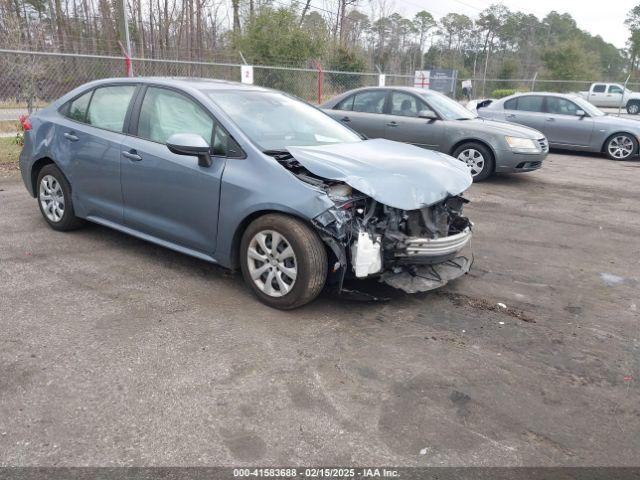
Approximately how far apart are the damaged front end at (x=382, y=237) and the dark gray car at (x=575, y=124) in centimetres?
978

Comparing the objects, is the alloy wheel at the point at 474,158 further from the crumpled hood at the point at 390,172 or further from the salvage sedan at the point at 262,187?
the crumpled hood at the point at 390,172

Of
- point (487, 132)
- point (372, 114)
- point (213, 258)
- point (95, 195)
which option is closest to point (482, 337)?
point (213, 258)

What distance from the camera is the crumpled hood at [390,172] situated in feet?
12.4

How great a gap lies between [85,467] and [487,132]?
320 inches

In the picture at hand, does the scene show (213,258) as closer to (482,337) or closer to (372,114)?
(482,337)

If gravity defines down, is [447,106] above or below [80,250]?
above

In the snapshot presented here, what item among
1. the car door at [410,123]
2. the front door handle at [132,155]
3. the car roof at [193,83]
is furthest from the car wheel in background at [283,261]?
the car door at [410,123]

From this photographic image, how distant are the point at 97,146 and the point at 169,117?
0.86 metres

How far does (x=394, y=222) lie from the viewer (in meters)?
3.88

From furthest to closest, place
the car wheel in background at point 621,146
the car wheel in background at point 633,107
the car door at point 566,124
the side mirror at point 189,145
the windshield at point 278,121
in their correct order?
the car wheel in background at point 633,107 < the car door at point 566,124 < the car wheel in background at point 621,146 < the windshield at point 278,121 < the side mirror at point 189,145

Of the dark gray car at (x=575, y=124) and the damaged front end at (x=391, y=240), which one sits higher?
the dark gray car at (x=575, y=124)

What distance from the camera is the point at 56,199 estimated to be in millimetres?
5434

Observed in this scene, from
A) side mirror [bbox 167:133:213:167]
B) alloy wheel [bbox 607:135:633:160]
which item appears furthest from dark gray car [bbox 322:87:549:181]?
side mirror [bbox 167:133:213:167]

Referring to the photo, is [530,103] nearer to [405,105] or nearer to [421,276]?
[405,105]
